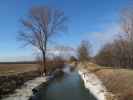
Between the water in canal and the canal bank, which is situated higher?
the canal bank

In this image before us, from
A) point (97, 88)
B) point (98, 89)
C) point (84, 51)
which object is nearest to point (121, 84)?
point (98, 89)

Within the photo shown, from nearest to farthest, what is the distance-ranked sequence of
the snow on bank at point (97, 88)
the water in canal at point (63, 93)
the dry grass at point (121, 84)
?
the dry grass at point (121, 84)
the snow on bank at point (97, 88)
the water in canal at point (63, 93)

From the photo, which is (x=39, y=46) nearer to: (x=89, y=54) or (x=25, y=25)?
(x=25, y=25)

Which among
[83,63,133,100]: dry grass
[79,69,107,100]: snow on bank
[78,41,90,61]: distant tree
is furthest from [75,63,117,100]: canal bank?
[78,41,90,61]: distant tree

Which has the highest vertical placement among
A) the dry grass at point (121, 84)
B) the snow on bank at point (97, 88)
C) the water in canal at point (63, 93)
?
the dry grass at point (121, 84)

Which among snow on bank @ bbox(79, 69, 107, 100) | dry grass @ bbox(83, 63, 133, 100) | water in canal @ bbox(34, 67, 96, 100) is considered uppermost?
dry grass @ bbox(83, 63, 133, 100)

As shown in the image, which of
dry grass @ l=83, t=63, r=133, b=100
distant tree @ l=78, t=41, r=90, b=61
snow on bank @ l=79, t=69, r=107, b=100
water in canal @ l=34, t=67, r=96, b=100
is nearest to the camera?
dry grass @ l=83, t=63, r=133, b=100

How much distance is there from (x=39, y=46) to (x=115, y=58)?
59.2 feet

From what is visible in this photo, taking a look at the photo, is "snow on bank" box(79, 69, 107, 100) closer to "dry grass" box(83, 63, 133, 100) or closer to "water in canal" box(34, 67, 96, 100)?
"water in canal" box(34, 67, 96, 100)

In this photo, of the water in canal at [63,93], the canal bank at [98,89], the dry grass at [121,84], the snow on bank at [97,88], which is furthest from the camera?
the water in canal at [63,93]

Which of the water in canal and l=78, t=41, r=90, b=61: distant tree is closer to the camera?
the water in canal

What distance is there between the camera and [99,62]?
5025cm

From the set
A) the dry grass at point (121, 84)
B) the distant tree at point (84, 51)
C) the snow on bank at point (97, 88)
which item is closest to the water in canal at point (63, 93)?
the snow on bank at point (97, 88)

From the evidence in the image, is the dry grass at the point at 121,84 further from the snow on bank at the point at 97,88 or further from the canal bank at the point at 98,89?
the snow on bank at the point at 97,88
